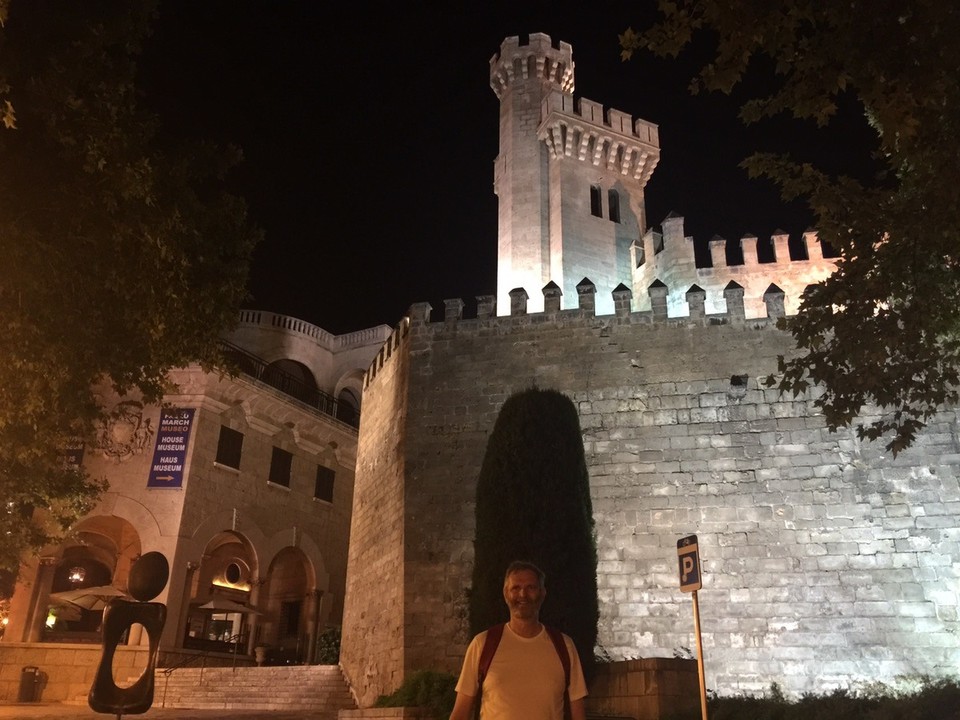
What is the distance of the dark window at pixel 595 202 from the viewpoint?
24.7 m

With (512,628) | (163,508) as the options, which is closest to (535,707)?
(512,628)

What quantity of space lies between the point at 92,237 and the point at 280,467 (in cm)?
1592

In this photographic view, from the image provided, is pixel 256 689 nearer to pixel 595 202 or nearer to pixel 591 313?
pixel 591 313

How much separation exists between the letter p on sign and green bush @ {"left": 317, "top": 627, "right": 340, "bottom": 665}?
12878 mm

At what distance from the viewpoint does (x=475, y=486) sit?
44.4 feet

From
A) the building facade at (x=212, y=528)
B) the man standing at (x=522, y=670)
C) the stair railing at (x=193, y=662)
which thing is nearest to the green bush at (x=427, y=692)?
the stair railing at (x=193, y=662)

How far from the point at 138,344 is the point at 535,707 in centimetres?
869

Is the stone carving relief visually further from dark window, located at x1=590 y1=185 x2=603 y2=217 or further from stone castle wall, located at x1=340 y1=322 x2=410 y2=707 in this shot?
dark window, located at x1=590 y1=185 x2=603 y2=217

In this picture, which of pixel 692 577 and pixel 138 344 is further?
pixel 138 344

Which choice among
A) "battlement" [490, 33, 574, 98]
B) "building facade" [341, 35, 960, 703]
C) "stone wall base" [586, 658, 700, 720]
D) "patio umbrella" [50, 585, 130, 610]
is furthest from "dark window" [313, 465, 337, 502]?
"stone wall base" [586, 658, 700, 720]

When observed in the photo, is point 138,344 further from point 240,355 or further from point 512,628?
point 240,355

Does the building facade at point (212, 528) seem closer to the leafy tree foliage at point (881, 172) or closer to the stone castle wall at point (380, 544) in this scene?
the stone castle wall at point (380, 544)

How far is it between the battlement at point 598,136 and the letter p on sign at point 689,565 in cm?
1982

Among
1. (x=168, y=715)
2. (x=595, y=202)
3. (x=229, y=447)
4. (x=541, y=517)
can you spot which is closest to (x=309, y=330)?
(x=229, y=447)
